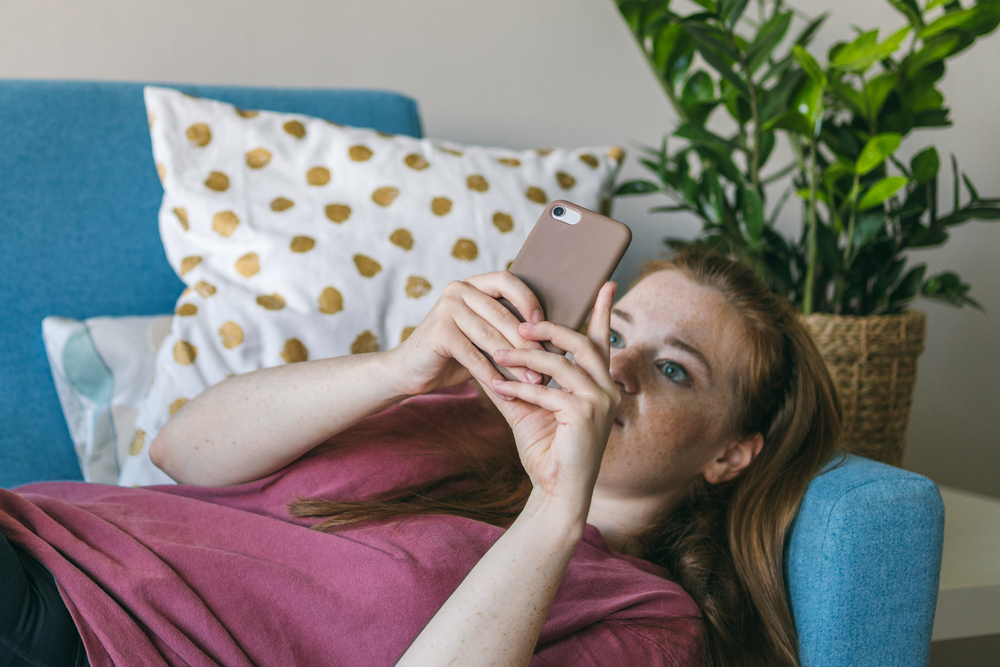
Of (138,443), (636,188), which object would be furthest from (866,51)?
(138,443)

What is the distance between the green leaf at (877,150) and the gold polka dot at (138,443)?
1.18 metres

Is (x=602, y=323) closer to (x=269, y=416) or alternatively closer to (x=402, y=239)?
(x=269, y=416)

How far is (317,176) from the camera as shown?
3.68ft

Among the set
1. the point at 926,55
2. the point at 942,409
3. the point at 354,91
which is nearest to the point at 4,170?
the point at 354,91

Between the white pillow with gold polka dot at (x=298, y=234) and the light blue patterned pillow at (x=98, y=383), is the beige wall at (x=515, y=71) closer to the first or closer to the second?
the white pillow with gold polka dot at (x=298, y=234)

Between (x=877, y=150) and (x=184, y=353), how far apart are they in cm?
112

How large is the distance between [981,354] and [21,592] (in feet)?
7.14

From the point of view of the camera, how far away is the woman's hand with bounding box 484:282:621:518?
0.61 metres

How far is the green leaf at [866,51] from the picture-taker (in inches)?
43.3

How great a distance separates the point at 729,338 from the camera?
928 mm

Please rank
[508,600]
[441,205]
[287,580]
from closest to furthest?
[508,600]
[287,580]
[441,205]

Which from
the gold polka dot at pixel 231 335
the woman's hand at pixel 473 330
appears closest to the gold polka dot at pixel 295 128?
the gold polka dot at pixel 231 335

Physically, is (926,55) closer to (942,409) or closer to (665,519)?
(665,519)

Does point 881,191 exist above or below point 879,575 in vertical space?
above
